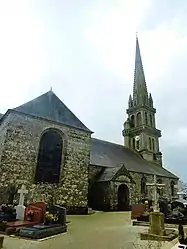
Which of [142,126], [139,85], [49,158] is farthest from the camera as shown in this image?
[139,85]

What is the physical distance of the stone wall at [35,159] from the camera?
14.1 metres

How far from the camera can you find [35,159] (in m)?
15.0

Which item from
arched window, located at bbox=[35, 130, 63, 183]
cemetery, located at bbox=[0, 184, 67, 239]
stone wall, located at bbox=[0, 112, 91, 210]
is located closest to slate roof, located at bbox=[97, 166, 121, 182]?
stone wall, located at bbox=[0, 112, 91, 210]

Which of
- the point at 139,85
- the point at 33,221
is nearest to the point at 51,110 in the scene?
the point at 33,221

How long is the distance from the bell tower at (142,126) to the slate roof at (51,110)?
68.1ft

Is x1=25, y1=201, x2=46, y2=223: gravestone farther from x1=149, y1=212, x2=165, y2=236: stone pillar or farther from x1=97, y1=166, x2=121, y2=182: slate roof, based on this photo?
x1=97, y1=166, x2=121, y2=182: slate roof

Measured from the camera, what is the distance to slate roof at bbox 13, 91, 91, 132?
16163 millimetres

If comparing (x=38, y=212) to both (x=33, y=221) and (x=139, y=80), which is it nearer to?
(x=33, y=221)

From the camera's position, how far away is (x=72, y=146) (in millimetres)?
17078

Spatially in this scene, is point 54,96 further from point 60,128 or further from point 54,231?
point 54,231

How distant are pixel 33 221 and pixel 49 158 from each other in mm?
7262

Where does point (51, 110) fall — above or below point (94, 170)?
above

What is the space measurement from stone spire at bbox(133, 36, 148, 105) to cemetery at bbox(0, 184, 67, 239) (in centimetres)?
3562

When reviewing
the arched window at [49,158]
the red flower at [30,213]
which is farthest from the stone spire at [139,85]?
the red flower at [30,213]
